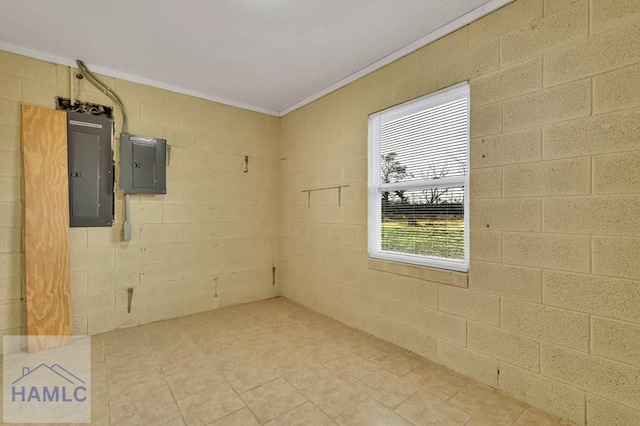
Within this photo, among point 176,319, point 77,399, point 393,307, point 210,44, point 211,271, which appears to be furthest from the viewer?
point 211,271

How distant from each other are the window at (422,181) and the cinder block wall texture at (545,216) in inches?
4.9

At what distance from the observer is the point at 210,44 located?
2635 mm

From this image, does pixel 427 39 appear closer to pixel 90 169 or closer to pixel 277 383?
pixel 277 383

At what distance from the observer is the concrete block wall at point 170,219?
2684mm

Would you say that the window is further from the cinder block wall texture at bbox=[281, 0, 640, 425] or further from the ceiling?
the ceiling

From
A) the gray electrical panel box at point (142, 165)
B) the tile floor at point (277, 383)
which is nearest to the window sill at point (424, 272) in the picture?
the tile floor at point (277, 383)

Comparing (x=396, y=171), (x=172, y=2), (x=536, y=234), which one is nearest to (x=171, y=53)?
(x=172, y=2)

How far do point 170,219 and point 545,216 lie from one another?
11.7 feet

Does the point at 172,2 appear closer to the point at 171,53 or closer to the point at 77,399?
the point at 171,53

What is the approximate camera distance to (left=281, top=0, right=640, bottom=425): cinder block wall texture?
64.1 inches

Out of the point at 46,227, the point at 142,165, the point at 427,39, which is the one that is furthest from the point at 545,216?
the point at 46,227

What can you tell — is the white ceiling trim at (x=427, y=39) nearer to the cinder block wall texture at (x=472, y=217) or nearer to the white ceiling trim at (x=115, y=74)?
the cinder block wall texture at (x=472, y=217)

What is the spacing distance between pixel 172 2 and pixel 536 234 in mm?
2924

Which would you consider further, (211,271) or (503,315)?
(211,271)
